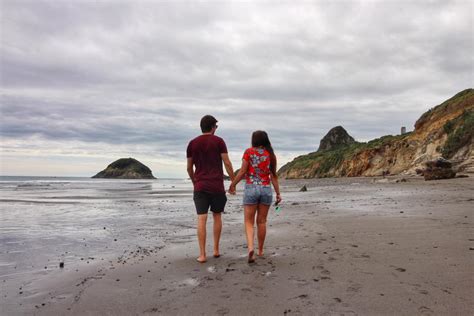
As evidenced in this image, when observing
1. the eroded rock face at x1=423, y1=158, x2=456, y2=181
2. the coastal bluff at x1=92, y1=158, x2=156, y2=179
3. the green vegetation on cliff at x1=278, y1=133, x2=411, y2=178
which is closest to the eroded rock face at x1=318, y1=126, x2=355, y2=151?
the green vegetation on cliff at x1=278, y1=133, x2=411, y2=178

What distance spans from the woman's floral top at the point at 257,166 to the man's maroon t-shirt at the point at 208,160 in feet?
1.40

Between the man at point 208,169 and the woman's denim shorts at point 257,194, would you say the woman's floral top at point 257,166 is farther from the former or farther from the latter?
the man at point 208,169

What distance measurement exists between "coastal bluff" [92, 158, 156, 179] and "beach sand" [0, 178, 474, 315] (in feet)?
446

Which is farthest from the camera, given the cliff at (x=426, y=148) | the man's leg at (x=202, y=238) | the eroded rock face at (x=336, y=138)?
the eroded rock face at (x=336, y=138)

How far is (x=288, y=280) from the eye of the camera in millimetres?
4336

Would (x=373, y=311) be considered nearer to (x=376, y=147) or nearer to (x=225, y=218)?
(x=225, y=218)

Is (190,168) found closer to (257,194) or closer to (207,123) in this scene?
(207,123)

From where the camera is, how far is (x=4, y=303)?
153 inches

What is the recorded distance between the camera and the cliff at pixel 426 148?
96.8 ft

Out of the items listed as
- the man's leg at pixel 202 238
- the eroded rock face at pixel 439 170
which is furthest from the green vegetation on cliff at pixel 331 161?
the man's leg at pixel 202 238

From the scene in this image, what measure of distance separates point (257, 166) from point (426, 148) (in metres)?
35.4

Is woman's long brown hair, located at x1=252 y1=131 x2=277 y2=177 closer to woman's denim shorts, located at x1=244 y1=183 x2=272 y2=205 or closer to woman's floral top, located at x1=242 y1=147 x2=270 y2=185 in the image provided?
woman's floral top, located at x1=242 y1=147 x2=270 y2=185

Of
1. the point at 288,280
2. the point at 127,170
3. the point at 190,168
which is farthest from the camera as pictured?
the point at 127,170

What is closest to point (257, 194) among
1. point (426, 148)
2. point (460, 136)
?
point (460, 136)
